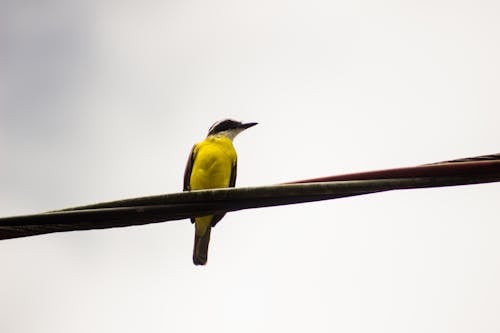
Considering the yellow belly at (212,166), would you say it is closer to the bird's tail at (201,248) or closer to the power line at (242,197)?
the bird's tail at (201,248)

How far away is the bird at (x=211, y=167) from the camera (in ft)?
25.3

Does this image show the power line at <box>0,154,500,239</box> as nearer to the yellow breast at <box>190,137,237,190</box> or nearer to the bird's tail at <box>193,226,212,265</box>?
the yellow breast at <box>190,137,237,190</box>

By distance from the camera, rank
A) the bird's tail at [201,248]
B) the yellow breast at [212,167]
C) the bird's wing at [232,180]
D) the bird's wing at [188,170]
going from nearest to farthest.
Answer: the yellow breast at [212,167]
the bird's wing at [188,170]
the bird's wing at [232,180]
the bird's tail at [201,248]

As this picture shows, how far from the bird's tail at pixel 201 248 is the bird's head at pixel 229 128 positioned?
4.05 ft

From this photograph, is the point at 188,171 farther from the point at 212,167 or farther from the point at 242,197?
the point at 242,197

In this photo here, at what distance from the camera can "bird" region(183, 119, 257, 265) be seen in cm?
771

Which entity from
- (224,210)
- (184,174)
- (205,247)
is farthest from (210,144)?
(224,210)

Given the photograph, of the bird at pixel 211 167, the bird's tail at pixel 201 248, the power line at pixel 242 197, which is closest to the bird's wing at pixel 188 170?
the bird at pixel 211 167

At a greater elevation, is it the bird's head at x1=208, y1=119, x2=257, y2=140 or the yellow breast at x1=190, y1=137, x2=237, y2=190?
the bird's head at x1=208, y1=119, x2=257, y2=140

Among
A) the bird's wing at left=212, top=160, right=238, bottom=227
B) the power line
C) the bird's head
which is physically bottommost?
the power line

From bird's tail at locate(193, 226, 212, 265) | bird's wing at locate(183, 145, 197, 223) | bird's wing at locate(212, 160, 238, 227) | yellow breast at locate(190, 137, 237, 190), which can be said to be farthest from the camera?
bird's tail at locate(193, 226, 212, 265)

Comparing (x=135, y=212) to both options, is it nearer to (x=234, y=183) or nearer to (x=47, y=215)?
(x=47, y=215)

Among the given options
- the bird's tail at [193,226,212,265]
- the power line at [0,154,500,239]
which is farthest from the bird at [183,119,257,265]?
the power line at [0,154,500,239]

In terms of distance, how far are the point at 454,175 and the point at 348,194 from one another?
0.40 metres
